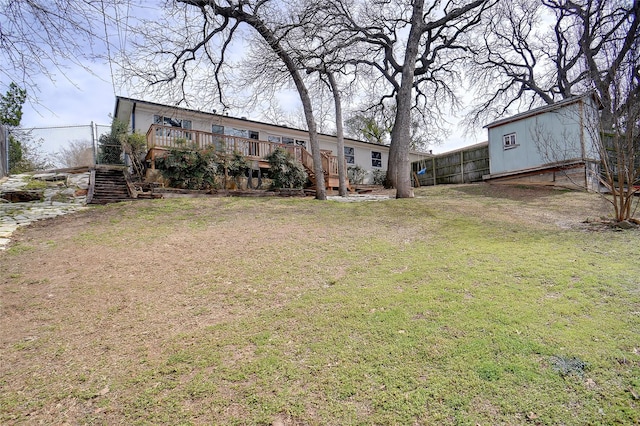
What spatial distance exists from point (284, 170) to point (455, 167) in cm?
1114

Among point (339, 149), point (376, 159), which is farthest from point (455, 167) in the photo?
point (339, 149)

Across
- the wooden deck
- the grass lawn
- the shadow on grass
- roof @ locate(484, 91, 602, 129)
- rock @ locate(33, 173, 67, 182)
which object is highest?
roof @ locate(484, 91, 602, 129)

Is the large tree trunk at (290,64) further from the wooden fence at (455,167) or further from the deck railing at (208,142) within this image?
the wooden fence at (455,167)

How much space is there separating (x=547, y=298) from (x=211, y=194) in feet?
34.9

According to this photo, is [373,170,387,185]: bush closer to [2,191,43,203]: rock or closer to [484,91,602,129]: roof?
[484,91,602,129]: roof

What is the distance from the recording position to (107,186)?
12078 millimetres

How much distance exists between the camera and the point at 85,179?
13.3m

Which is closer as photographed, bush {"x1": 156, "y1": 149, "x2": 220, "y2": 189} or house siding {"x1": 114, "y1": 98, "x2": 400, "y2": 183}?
bush {"x1": 156, "y1": 149, "x2": 220, "y2": 189}

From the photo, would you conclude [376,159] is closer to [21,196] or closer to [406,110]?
[406,110]

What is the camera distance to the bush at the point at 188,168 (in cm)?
1134

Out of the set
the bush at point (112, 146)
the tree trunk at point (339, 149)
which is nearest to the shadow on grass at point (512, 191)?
the tree trunk at point (339, 149)

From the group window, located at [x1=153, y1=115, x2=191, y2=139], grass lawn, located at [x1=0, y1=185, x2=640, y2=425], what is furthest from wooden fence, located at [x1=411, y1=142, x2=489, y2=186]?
window, located at [x1=153, y1=115, x2=191, y2=139]

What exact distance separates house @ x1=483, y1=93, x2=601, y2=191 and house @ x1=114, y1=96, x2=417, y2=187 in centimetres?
800

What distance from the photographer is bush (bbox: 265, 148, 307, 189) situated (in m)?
13.4
